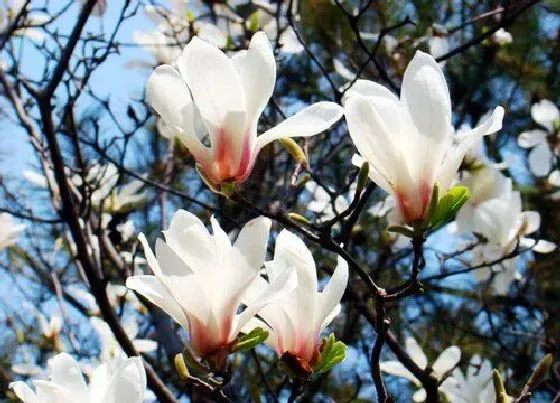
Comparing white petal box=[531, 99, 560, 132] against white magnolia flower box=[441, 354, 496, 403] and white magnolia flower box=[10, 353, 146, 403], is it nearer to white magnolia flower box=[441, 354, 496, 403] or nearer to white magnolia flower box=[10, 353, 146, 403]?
white magnolia flower box=[441, 354, 496, 403]

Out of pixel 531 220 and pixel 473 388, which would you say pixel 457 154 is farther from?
pixel 531 220

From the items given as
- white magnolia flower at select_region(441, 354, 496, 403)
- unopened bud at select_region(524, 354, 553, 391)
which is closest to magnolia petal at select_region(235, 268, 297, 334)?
unopened bud at select_region(524, 354, 553, 391)

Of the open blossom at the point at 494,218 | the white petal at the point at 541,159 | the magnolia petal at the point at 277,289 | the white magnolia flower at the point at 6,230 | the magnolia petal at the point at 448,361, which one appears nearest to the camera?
the magnolia petal at the point at 277,289

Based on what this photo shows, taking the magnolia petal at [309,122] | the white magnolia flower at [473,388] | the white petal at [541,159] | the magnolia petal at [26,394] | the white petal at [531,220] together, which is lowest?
the white magnolia flower at [473,388]

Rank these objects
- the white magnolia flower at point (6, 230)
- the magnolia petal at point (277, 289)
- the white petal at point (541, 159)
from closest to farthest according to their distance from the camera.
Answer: the magnolia petal at point (277, 289)
the white magnolia flower at point (6, 230)
the white petal at point (541, 159)

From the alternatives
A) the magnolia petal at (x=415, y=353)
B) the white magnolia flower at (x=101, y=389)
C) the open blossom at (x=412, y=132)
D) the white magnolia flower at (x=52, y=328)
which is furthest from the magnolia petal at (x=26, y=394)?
the white magnolia flower at (x=52, y=328)

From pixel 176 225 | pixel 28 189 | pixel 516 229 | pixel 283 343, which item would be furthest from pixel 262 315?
pixel 28 189

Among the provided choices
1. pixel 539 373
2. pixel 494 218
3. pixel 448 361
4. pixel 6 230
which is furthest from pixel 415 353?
pixel 6 230

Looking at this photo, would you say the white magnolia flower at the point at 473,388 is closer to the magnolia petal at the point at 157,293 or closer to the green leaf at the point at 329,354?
the green leaf at the point at 329,354
